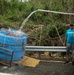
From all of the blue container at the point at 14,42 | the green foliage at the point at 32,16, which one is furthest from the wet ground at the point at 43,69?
the green foliage at the point at 32,16

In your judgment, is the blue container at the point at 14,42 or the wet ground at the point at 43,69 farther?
the blue container at the point at 14,42

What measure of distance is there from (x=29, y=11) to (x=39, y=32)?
3.99 m

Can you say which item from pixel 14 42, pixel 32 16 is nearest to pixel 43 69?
pixel 14 42

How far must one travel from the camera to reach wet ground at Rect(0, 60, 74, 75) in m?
8.60

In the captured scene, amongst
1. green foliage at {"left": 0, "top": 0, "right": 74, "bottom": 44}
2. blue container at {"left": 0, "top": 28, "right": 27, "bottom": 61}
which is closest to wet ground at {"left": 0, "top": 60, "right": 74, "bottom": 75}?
blue container at {"left": 0, "top": 28, "right": 27, "bottom": 61}

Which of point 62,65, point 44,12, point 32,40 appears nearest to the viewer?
point 62,65

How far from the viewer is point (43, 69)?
30.0 feet

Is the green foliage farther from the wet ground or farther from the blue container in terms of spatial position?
the blue container

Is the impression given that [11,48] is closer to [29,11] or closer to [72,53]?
[72,53]

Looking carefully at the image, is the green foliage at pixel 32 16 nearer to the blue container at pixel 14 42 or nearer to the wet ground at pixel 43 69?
the wet ground at pixel 43 69

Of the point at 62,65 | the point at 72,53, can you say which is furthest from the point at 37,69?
the point at 72,53

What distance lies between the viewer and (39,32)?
41.5 ft

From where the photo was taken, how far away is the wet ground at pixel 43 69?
28.2 ft

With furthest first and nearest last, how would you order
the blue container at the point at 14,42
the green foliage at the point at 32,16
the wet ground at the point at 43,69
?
the green foliage at the point at 32,16 → the blue container at the point at 14,42 → the wet ground at the point at 43,69
